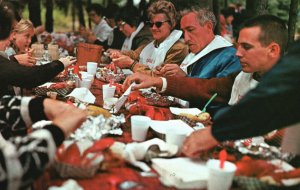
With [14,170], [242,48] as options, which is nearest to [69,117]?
[14,170]

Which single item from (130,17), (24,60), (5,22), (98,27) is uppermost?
(5,22)

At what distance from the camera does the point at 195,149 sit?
6.66 feet

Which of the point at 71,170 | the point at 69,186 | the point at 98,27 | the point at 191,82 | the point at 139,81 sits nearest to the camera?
the point at 69,186

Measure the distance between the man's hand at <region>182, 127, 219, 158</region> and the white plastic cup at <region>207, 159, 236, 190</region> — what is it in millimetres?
243

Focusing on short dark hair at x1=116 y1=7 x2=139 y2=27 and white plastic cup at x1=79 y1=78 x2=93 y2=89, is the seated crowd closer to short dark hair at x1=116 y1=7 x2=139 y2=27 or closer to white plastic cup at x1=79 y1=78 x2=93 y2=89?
white plastic cup at x1=79 y1=78 x2=93 y2=89

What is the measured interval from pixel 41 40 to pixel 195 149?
21.2 ft

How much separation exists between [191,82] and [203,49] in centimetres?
71

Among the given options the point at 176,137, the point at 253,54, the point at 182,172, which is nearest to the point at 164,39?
the point at 253,54

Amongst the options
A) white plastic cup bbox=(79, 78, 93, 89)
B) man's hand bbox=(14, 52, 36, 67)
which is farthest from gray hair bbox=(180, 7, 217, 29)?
man's hand bbox=(14, 52, 36, 67)

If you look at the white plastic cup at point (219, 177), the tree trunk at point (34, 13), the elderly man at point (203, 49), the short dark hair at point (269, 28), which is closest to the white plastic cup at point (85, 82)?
the elderly man at point (203, 49)

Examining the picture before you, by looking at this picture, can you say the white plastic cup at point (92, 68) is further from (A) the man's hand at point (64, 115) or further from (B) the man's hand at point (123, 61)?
(A) the man's hand at point (64, 115)

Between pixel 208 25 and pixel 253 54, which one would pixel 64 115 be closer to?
pixel 253 54

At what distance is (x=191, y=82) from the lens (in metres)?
3.60

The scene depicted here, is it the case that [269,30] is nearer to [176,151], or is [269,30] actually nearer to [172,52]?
[176,151]
